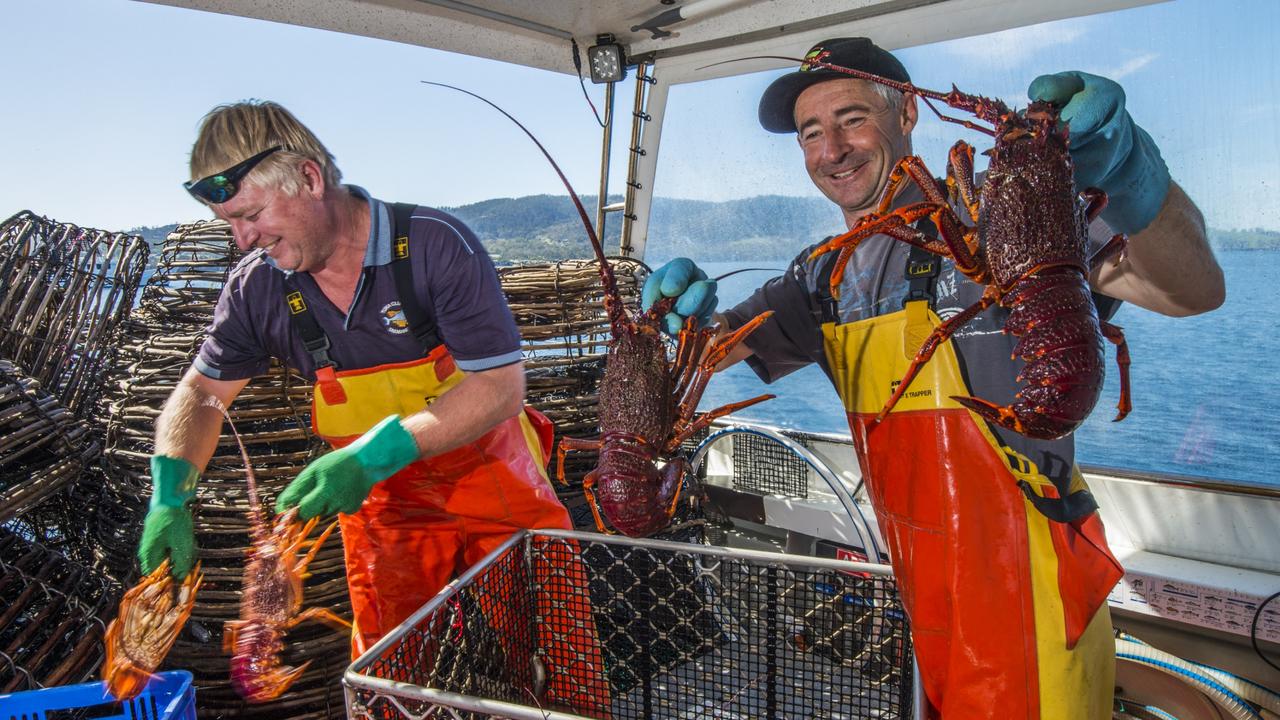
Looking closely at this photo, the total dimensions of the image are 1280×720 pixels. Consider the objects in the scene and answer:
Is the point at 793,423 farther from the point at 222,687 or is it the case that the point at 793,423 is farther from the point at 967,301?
the point at 222,687

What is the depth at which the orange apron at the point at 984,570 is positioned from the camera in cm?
137

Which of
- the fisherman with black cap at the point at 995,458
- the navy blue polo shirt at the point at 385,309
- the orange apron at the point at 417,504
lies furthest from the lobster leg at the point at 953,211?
the orange apron at the point at 417,504

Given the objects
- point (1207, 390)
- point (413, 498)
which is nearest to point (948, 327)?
point (413, 498)

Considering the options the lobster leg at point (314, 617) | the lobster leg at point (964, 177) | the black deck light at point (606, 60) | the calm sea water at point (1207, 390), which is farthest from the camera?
the black deck light at point (606, 60)

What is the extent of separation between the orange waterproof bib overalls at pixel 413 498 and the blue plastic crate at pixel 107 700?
44 centimetres

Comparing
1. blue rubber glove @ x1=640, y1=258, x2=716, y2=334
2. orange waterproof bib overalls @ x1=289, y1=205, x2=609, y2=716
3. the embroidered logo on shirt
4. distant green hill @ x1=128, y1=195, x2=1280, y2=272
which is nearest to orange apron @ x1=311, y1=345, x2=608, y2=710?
orange waterproof bib overalls @ x1=289, y1=205, x2=609, y2=716

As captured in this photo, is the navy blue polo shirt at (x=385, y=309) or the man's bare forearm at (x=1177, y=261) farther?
the navy blue polo shirt at (x=385, y=309)

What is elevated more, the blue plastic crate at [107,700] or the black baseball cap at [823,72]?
the black baseball cap at [823,72]

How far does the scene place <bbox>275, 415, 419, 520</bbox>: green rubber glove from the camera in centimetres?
174

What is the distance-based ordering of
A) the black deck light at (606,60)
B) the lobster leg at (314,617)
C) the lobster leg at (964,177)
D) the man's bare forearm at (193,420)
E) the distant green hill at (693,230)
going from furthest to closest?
the black deck light at (606,60), the distant green hill at (693,230), the lobster leg at (314,617), the man's bare forearm at (193,420), the lobster leg at (964,177)

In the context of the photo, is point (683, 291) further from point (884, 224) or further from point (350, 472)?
point (350, 472)

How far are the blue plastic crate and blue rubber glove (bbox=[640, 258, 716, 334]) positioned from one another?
1567 millimetres

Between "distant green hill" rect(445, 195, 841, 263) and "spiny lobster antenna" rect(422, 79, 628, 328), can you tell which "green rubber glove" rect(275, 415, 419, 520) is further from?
"distant green hill" rect(445, 195, 841, 263)

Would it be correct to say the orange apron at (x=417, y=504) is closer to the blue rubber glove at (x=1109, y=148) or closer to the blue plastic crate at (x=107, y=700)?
the blue plastic crate at (x=107, y=700)
